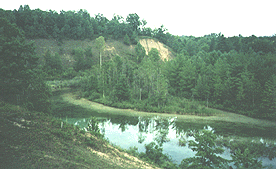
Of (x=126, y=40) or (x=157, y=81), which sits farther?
(x=126, y=40)

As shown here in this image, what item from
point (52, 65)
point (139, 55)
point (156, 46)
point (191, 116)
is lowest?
point (191, 116)

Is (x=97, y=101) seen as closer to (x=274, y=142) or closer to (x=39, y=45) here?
(x=274, y=142)

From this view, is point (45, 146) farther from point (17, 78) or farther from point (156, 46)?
point (156, 46)

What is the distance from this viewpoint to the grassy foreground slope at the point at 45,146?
9047mm

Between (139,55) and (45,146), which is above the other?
(139,55)

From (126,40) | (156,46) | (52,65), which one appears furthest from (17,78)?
(156,46)

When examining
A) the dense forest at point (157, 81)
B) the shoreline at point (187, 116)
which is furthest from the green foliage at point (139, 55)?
the shoreline at point (187, 116)

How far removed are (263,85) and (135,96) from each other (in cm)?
2476

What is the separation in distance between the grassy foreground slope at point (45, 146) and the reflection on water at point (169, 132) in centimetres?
719

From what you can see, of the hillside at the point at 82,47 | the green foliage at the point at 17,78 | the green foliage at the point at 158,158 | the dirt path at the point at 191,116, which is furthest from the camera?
the hillside at the point at 82,47

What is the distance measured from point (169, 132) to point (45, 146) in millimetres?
18147

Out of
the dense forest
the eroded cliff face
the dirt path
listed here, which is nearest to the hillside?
the eroded cliff face

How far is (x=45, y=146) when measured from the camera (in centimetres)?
1092

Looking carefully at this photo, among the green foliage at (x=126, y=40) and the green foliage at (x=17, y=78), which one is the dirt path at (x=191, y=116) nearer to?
the green foliage at (x=17, y=78)
